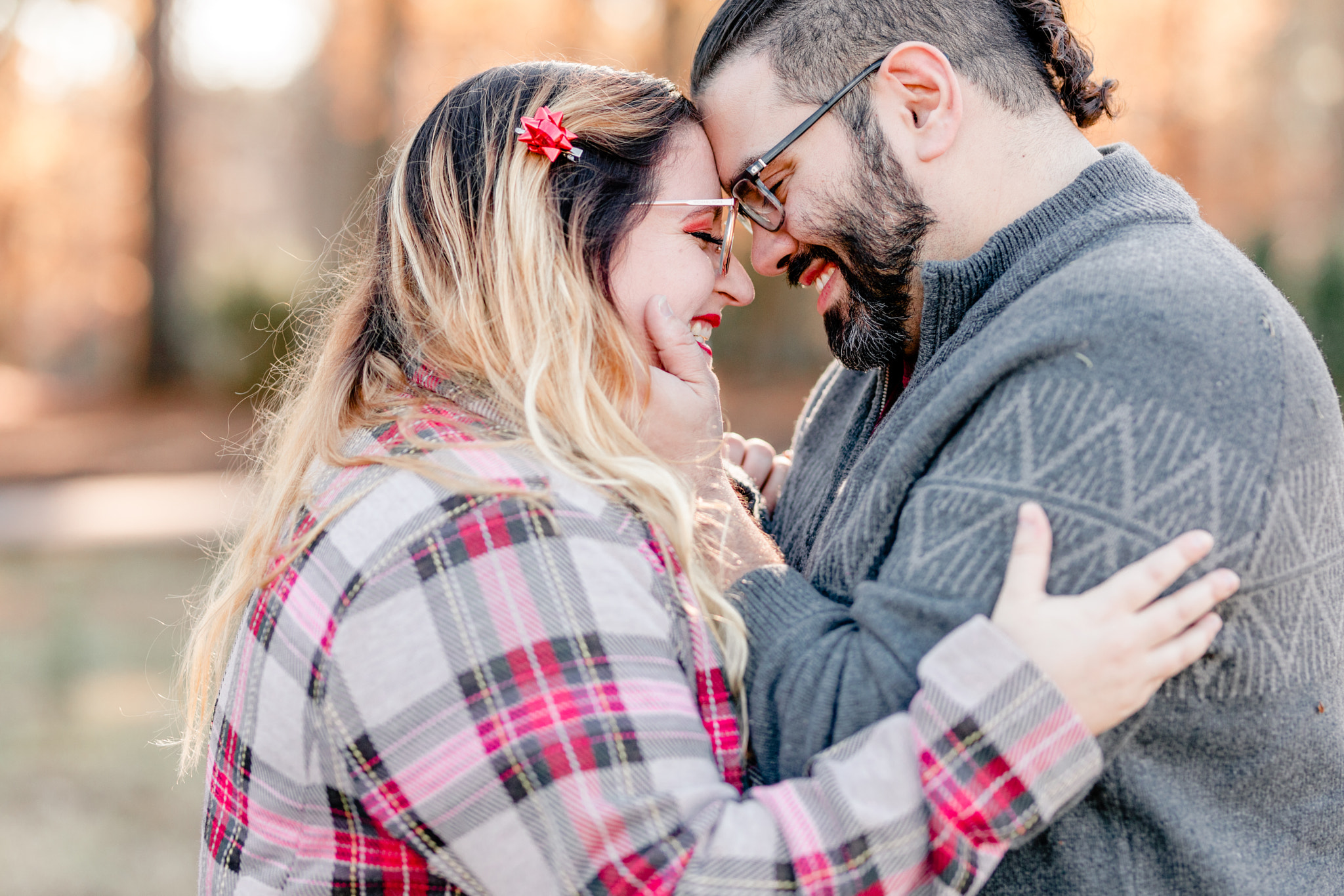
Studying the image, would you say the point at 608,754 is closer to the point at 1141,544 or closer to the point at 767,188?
the point at 1141,544

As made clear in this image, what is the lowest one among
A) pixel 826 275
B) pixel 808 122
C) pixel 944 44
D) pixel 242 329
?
pixel 242 329

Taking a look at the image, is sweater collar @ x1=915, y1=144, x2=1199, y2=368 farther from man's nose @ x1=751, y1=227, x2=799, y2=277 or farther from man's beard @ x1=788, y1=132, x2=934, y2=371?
man's nose @ x1=751, y1=227, x2=799, y2=277

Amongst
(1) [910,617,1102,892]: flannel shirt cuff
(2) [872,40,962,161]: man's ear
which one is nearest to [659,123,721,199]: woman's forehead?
(2) [872,40,962,161]: man's ear

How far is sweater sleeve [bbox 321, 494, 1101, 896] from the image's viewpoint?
4.70 feet

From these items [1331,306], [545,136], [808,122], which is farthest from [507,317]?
[1331,306]

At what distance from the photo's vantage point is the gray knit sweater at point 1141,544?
153cm

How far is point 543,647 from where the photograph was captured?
1483mm

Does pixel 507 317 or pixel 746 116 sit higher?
pixel 746 116

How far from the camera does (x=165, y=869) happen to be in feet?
12.9

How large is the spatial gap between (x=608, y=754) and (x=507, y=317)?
77 centimetres

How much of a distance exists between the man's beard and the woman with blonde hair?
1.88 feet

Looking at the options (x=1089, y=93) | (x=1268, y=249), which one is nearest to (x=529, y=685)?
(x=1089, y=93)

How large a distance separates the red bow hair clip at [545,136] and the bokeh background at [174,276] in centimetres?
35

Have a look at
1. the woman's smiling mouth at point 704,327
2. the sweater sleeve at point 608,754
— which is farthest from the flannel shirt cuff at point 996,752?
the woman's smiling mouth at point 704,327
